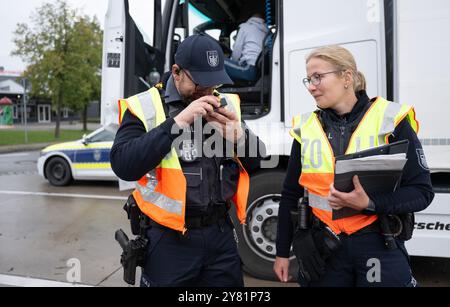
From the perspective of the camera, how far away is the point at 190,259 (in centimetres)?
179

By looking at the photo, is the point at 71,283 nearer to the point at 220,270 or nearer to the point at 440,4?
the point at 220,270

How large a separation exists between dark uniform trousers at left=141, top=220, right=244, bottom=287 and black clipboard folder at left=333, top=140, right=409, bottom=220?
560 millimetres

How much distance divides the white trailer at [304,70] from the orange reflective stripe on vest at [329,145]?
3.85 ft

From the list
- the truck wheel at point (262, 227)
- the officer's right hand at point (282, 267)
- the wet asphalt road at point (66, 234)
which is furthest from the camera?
the wet asphalt road at point (66, 234)

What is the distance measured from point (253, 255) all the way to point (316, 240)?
5.89 feet

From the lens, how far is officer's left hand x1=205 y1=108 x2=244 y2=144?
5.61 feet

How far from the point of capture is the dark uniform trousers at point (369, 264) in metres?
1.65

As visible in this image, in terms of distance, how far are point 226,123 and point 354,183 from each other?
0.60 m

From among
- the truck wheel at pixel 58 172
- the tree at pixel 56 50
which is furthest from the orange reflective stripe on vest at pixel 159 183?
the tree at pixel 56 50

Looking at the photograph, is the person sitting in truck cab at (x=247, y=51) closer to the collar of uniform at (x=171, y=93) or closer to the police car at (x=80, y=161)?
the collar of uniform at (x=171, y=93)

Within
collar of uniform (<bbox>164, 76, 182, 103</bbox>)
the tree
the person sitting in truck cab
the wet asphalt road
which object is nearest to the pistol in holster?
collar of uniform (<bbox>164, 76, 182, 103</bbox>)

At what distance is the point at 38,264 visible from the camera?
154 inches

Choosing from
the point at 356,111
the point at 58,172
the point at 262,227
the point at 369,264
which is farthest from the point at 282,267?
the point at 58,172

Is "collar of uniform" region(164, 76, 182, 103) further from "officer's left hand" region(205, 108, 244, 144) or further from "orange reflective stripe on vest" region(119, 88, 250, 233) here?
"officer's left hand" region(205, 108, 244, 144)
